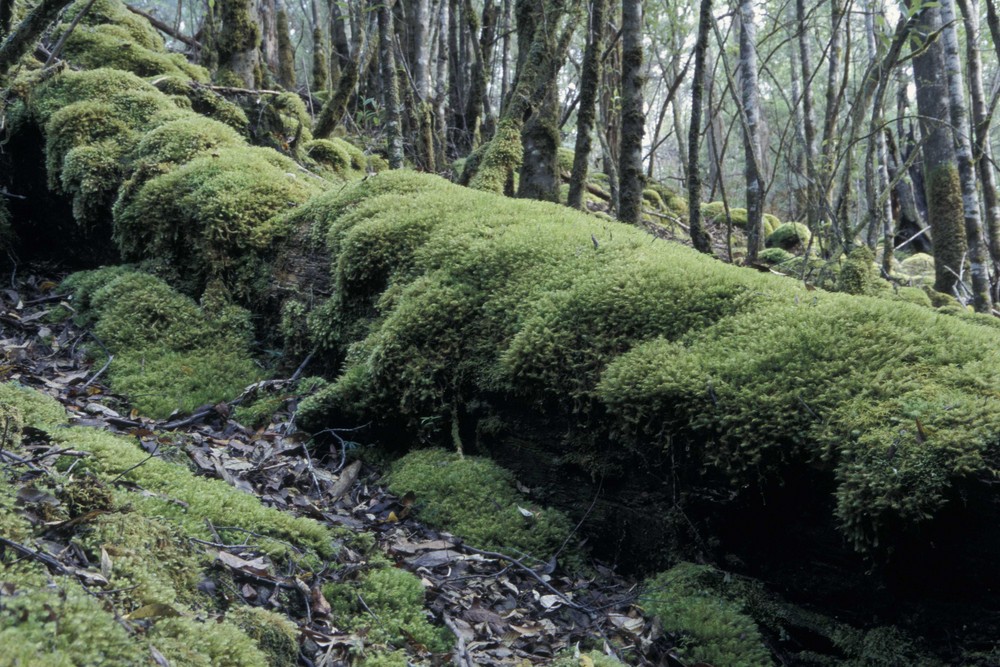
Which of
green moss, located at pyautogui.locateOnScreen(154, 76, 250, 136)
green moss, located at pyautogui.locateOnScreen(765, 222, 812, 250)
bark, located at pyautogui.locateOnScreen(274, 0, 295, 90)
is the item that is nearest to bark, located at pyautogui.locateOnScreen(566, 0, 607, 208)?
green moss, located at pyautogui.locateOnScreen(154, 76, 250, 136)

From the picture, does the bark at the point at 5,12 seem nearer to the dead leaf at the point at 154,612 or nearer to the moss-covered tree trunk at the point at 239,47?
the dead leaf at the point at 154,612

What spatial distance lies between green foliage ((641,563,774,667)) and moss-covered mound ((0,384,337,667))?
57.4 inches

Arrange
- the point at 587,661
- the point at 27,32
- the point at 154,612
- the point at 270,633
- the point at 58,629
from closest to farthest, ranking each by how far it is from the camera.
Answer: the point at 58,629, the point at 154,612, the point at 270,633, the point at 587,661, the point at 27,32

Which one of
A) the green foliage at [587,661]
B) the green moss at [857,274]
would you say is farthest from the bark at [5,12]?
the green moss at [857,274]

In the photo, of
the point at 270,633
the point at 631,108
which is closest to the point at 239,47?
the point at 631,108

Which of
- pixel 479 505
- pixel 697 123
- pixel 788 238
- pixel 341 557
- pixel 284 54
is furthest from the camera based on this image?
pixel 284 54

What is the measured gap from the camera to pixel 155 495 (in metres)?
2.84

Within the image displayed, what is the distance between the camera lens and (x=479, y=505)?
145 inches

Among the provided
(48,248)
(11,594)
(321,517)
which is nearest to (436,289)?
(321,517)

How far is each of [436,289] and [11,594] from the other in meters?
2.91

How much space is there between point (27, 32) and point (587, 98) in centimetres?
481

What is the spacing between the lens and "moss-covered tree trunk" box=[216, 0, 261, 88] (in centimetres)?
873

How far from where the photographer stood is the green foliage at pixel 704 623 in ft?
9.20

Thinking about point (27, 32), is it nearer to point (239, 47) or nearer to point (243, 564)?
point (243, 564)
